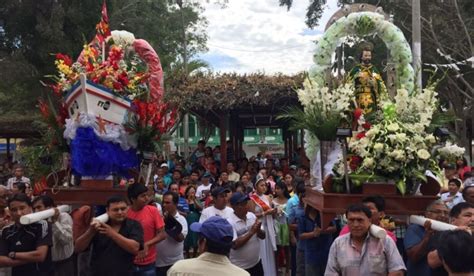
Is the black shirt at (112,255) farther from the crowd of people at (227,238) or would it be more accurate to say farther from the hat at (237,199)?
the hat at (237,199)

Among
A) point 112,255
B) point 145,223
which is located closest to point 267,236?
point 145,223

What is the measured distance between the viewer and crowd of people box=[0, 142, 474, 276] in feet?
11.8

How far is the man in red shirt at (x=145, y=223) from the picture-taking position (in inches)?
223

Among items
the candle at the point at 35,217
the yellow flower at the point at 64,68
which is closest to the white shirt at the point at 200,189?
the yellow flower at the point at 64,68

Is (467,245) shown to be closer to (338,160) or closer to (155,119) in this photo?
(338,160)

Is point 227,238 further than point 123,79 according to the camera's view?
No

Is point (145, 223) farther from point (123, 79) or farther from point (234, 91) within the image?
point (234, 91)

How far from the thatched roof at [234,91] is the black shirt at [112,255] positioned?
23.4 ft

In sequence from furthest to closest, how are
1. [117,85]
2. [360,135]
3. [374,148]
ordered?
[117,85], [360,135], [374,148]

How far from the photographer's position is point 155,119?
6.00 metres

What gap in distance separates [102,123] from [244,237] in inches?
81.4

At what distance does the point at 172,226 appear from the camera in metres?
6.64

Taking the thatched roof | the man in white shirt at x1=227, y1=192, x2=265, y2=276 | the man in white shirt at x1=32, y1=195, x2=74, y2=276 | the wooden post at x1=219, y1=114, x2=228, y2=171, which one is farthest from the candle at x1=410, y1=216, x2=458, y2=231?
the wooden post at x1=219, y1=114, x2=228, y2=171

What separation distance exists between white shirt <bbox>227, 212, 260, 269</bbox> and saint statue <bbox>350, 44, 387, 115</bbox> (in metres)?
1.91
